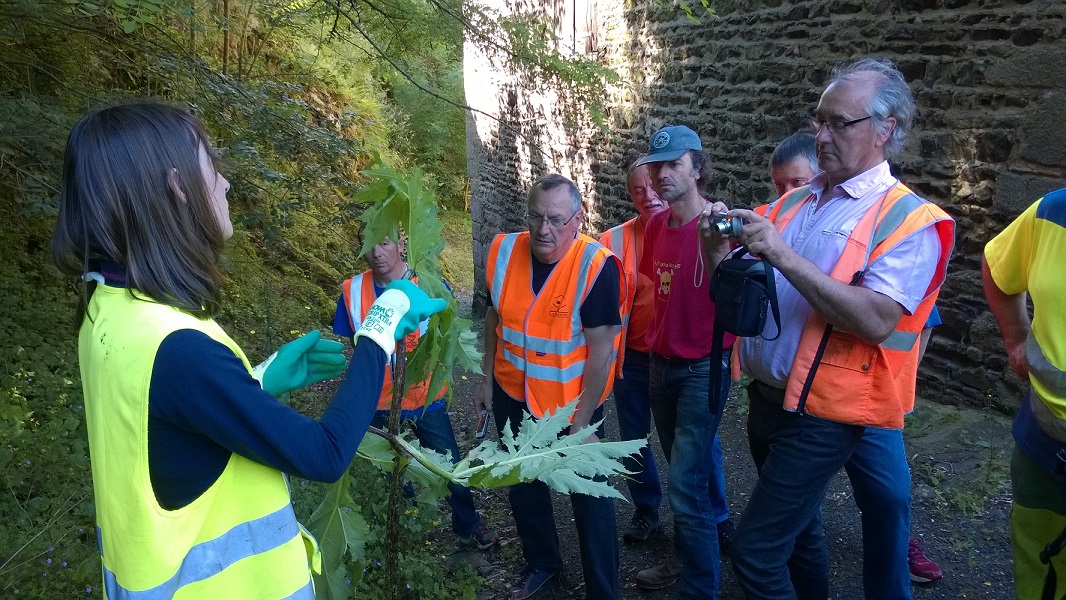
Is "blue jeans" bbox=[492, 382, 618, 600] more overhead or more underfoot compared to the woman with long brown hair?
more underfoot

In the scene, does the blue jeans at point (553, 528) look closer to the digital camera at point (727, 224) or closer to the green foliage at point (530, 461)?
the green foliage at point (530, 461)

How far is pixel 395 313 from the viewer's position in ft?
5.75

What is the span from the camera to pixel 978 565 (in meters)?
3.67

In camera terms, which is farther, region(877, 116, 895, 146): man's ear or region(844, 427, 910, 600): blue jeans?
region(844, 427, 910, 600): blue jeans

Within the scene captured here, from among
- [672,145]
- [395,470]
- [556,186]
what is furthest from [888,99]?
[395,470]

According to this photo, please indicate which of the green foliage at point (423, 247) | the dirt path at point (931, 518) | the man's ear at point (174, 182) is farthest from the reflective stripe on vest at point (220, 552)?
the dirt path at point (931, 518)

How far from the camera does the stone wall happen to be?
14.8 feet

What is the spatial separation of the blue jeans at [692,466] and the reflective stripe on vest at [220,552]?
183 centimetres

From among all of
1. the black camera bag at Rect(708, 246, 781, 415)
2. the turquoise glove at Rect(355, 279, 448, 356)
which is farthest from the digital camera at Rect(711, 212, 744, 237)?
the turquoise glove at Rect(355, 279, 448, 356)

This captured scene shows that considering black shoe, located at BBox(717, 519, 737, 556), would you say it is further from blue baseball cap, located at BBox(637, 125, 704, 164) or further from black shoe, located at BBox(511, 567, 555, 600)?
blue baseball cap, located at BBox(637, 125, 704, 164)

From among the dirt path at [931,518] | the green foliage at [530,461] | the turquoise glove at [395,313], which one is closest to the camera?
the turquoise glove at [395,313]

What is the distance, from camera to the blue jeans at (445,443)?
3.88m

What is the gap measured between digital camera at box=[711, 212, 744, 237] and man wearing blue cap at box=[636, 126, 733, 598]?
0.62 metres

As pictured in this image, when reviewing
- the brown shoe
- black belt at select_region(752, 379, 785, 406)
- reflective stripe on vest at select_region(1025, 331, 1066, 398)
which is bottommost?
the brown shoe
